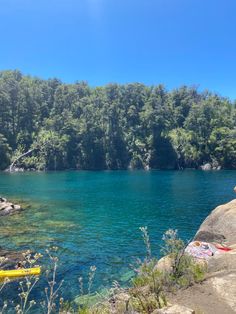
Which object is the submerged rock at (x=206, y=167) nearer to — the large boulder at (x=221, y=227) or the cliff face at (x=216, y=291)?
the large boulder at (x=221, y=227)

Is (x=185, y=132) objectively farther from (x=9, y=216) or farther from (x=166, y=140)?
(x=9, y=216)

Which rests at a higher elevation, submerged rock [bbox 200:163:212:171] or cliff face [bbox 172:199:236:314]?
submerged rock [bbox 200:163:212:171]

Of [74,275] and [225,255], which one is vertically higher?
[225,255]

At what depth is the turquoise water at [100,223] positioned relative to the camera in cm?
2208

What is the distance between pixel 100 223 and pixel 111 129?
3856 inches

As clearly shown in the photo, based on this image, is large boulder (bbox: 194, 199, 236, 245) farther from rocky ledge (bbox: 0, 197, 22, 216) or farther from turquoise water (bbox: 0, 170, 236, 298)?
rocky ledge (bbox: 0, 197, 22, 216)

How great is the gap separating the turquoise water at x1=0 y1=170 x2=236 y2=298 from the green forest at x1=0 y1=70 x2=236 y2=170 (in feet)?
215

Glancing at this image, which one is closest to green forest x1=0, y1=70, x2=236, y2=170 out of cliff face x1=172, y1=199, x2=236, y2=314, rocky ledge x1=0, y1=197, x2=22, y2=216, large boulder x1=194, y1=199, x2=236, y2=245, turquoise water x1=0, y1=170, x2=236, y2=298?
turquoise water x1=0, y1=170, x2=236, y2=298

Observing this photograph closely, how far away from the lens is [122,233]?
2989 cm

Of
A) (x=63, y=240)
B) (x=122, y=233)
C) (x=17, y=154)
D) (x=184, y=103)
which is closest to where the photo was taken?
(x=63, y=240)

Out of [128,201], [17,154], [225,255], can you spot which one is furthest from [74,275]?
[17,154]

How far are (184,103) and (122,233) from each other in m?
121

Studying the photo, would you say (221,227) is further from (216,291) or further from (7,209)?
(7,209)

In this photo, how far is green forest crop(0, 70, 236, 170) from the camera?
12319 cm
